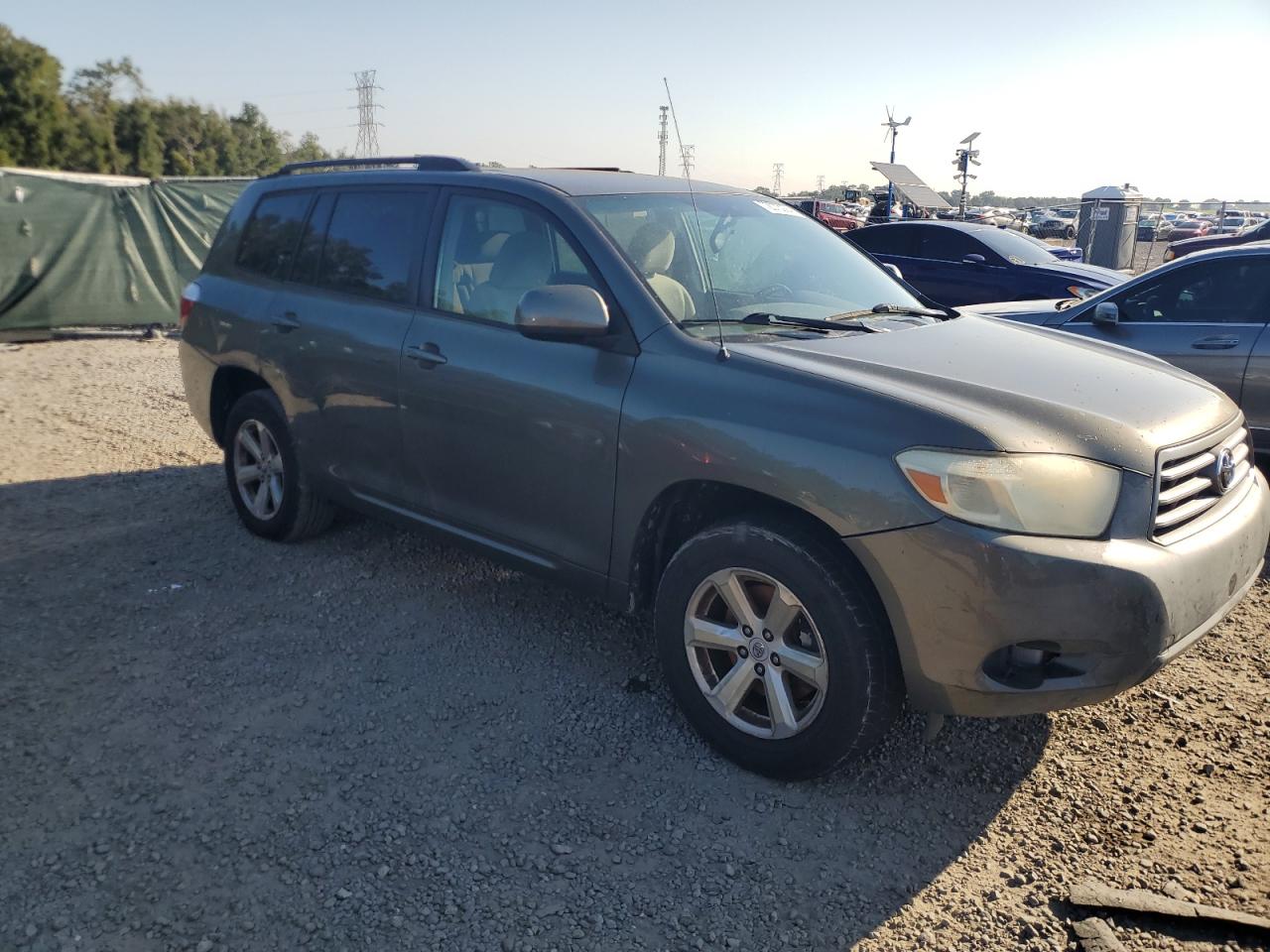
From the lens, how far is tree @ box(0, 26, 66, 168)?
44156 mm

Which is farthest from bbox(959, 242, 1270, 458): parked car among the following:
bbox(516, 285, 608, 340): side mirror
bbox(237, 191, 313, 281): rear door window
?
bbox(237, 191, 313, 281): rear door window

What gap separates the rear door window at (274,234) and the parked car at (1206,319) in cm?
500

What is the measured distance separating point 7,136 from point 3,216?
4121 cm

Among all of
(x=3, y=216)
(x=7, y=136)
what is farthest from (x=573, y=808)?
(x=7, y=136)

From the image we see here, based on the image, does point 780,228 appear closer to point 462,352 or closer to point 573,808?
point 462,352

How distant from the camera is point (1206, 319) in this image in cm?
627

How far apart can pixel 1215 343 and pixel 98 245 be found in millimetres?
12119

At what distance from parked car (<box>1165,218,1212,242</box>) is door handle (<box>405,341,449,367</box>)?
37307mm

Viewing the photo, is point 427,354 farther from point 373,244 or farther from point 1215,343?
point 1215,343

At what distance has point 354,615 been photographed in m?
4.38

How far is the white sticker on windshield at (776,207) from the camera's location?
4449 millimetres

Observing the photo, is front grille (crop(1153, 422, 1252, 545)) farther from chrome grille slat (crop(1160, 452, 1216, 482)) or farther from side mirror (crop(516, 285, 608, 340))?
side mirror (crop(516, 285, 608, 340))

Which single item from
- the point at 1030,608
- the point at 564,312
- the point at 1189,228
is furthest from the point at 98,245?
the point at 1189,228

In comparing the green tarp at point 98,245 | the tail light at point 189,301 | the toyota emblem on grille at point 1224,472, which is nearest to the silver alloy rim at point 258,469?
the tail light at point 189,301
